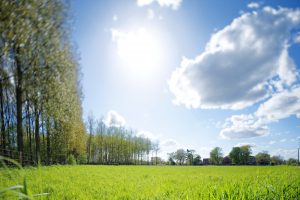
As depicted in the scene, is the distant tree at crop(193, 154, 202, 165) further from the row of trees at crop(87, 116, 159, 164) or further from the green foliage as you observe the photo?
the row of trees at crop(87, 116, 159, 164)

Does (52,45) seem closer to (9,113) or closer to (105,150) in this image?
(9,113)

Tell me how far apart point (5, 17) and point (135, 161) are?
85.0m

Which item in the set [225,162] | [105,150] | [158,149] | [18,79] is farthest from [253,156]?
[18,79]

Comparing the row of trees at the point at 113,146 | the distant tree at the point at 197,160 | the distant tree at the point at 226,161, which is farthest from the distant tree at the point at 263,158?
the row of trees at the point at 113,146

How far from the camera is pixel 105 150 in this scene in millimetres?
75938

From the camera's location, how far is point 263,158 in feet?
433

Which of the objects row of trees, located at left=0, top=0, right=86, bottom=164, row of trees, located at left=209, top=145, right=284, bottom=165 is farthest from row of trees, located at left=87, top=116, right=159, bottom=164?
row of trees, located at left=209, top=145, right=284, bottom=165

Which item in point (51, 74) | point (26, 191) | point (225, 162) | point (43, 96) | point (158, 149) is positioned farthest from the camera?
point (225, 162)

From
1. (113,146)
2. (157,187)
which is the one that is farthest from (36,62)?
(113,146)

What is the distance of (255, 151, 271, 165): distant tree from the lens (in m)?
127

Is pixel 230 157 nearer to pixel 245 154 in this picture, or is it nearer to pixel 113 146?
pixel 245 154

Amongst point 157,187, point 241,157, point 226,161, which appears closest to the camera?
point 157,187

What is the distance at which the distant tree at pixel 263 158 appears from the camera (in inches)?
5010

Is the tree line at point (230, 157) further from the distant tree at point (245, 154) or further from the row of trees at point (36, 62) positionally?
the row of trees at point (36, 62)
